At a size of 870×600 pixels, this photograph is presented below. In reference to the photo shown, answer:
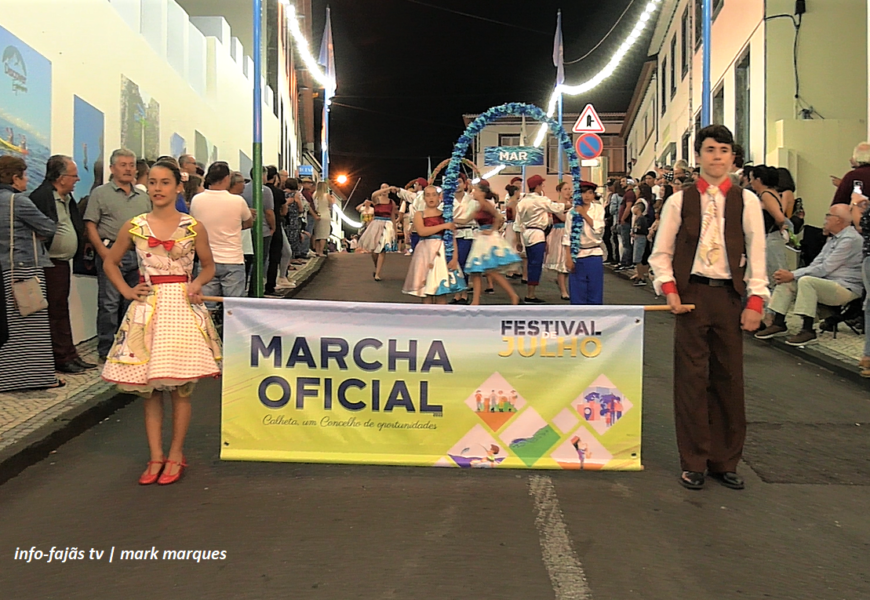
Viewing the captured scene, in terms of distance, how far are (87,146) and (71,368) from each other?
3020 millimetres

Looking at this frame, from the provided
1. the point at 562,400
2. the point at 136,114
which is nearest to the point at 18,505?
the point at 562,400

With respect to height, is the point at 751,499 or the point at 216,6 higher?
the point at 216,6

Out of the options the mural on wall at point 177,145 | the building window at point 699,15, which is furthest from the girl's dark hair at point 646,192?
the mural on wall at point 177,145

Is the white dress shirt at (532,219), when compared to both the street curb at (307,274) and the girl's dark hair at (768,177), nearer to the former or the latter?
the girl's dark hair at (768,177)

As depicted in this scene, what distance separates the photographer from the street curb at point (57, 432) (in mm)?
5362

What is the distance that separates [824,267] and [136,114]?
8.88 meters

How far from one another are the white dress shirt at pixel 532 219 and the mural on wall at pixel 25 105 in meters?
6.93

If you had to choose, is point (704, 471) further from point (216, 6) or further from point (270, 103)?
point (270, 103)

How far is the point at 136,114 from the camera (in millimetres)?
11602

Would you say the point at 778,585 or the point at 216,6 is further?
the point at 216,6

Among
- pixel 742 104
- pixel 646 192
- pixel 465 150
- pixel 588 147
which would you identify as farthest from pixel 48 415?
pixel 742 104

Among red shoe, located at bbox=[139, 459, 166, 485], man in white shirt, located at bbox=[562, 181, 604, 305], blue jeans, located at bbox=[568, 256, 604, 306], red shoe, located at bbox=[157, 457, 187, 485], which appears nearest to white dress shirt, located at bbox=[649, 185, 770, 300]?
red shoe, located at bbox=[157, 457, 187, 485]

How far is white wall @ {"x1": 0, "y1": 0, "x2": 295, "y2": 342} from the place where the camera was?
28.4 feet

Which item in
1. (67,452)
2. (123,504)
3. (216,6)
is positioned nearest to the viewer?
(123,504)
